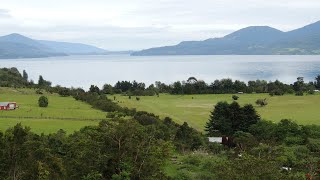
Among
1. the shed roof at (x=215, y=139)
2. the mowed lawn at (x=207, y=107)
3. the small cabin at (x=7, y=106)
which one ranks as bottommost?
the shed roof at (x=215, y=139)

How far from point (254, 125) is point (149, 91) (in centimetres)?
4758

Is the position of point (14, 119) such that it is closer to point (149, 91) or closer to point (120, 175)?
point (120, 175)

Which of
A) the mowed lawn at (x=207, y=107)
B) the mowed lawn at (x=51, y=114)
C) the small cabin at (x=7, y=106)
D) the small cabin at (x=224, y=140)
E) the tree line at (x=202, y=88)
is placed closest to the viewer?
the small cabin at (x=224, y=140)

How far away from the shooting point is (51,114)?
5100 centimetres

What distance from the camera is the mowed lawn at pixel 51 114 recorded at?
4234 centimetres

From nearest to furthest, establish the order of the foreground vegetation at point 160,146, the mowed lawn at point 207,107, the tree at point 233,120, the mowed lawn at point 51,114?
the foreground vegetation at point 160,146 < the mowed lawn at point 51,114 < the tree at point 233,120 < the mowed lawn at point 207,107

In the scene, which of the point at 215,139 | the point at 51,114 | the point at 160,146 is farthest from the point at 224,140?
the point at 51,114

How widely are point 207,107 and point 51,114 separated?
2622 centimetres

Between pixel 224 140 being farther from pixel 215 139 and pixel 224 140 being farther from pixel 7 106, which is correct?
pixel 7 106

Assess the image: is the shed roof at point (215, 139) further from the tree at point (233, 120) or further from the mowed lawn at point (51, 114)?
the mowed lawn at point (51, 114)

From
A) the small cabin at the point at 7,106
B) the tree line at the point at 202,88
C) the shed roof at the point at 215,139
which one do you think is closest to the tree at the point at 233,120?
the shed roof at the point at 215,139

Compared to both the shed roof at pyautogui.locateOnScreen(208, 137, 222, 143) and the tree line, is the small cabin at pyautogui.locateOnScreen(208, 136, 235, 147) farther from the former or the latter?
the tree line

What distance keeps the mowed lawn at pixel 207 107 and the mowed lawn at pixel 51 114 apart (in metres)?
9.94

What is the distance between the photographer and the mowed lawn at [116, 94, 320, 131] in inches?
2152
